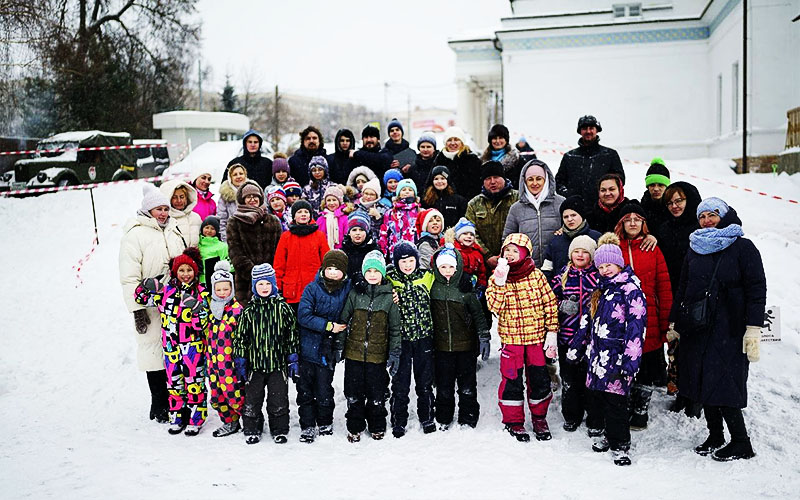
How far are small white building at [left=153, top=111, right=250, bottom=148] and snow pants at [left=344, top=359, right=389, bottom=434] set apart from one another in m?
20.2

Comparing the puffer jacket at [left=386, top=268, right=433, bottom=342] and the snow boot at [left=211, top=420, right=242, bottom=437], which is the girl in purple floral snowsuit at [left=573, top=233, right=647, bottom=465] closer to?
the puffer jacket at [left=386, top=268, right=433, bottom=342]

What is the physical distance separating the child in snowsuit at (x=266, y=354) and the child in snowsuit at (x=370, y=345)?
1.43ft

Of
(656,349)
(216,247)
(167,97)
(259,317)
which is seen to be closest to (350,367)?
(259,317)

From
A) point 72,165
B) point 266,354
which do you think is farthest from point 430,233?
point 72,165

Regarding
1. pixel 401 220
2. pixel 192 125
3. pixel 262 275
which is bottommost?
pixel 262 275

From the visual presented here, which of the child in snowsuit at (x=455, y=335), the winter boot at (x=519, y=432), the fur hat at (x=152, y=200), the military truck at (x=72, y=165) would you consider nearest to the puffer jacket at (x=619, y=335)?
the winter boot at (x=519, y=432)

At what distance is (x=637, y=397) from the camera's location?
15.9ft

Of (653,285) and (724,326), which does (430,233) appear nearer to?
(653,285)

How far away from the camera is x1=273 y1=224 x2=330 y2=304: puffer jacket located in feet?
18.0

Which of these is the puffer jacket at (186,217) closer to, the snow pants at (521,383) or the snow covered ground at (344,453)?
the snow covered ground at (344,453)

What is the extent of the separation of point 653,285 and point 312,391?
2.84 metres

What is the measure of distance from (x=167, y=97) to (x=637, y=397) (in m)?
29.1

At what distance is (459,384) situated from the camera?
5.04 meters

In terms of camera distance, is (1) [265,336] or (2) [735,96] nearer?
(1) [265,336]
